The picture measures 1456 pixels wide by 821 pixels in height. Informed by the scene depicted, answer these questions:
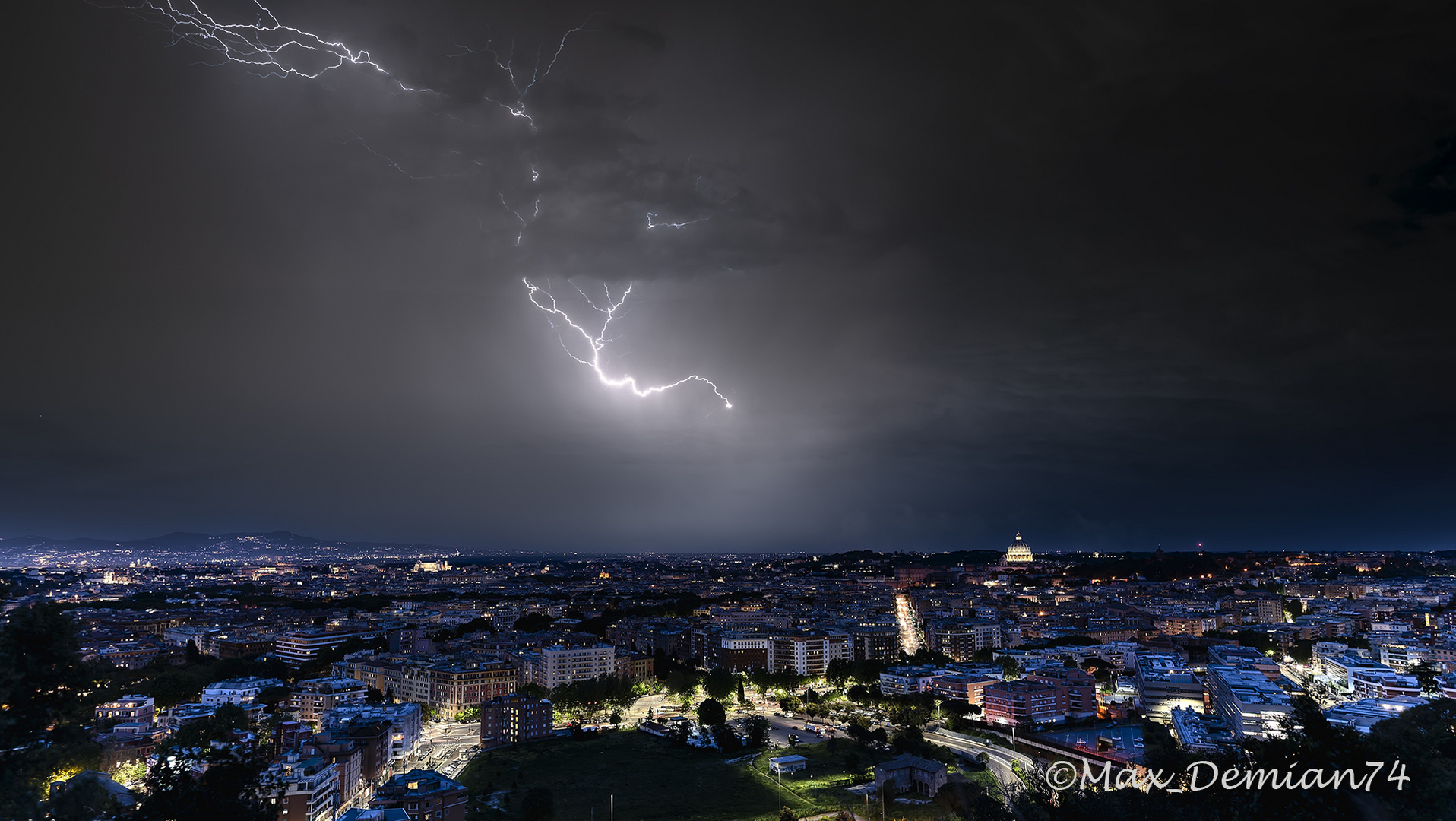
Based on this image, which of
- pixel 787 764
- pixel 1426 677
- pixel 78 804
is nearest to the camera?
pixel 78 804

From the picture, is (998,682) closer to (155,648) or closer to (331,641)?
Answer: (331,641)

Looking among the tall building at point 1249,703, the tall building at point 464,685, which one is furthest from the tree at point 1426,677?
the tall building at point 464,685

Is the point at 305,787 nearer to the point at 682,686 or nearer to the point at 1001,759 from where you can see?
the point at 1001,759

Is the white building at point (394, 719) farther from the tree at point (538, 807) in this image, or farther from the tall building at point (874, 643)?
the tall building at point (874, 643)

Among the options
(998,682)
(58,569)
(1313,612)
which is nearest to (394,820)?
(998,682)

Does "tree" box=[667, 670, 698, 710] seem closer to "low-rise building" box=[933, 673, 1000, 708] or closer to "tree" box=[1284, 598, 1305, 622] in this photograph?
"low-rise building" box=[933, 673, 1000, 708]

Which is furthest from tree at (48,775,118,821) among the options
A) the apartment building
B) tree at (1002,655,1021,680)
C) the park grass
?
tree at (1002,655,1021,680)

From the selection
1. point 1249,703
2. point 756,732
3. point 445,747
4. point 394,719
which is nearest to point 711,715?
point 756,732
